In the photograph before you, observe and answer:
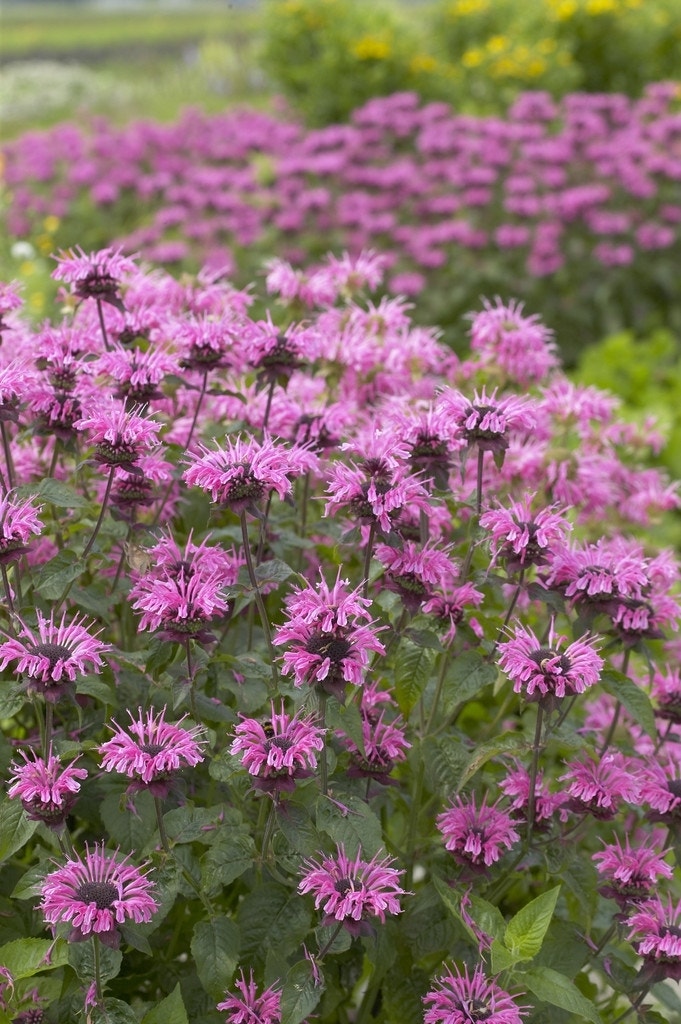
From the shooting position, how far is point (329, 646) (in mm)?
1485

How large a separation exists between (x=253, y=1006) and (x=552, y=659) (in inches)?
23.9

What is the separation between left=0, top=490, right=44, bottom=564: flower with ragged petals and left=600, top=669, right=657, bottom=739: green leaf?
856 millimetres

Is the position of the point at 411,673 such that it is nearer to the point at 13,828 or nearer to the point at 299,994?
the point at 299,994

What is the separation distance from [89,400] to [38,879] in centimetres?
70

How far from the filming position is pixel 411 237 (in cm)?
637

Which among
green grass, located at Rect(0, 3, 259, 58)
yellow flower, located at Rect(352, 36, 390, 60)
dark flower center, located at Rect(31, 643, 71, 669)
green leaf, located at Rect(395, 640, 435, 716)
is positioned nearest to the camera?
dark flower center, located at Rect(31, 643, 71, 669)

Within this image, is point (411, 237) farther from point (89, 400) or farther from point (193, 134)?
point (89, 400)

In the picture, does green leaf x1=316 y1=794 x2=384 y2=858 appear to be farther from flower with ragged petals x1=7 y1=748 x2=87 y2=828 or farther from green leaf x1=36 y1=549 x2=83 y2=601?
green leaf x1=36 y1=549 x2=83 y2=601

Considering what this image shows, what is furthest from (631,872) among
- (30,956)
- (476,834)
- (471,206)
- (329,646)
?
(471,206)

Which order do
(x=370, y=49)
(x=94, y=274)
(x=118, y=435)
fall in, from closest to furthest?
(x=118, y=435) → (x=94, y=274) → (x=370, y=49)

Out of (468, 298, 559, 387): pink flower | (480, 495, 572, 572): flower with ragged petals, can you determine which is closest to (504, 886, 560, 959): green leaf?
(480, 495, 572, 572): flower with ragged petals

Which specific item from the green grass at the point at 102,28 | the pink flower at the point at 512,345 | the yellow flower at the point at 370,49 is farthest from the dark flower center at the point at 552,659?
the green grass at the point at 102,28

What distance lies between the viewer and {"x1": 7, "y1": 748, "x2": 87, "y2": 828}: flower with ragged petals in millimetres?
1462

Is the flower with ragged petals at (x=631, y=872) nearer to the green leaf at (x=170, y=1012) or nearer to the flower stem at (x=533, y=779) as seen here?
the flower stem at (x=533, y=779)
